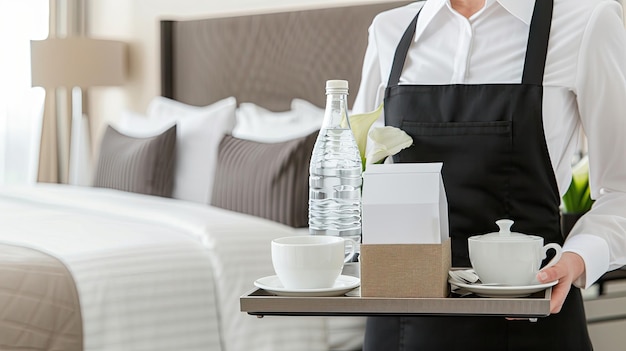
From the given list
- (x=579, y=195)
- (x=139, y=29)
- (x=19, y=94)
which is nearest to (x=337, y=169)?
(x=579, y=195)

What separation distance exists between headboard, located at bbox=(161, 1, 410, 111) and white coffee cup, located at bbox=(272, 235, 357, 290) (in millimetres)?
2328

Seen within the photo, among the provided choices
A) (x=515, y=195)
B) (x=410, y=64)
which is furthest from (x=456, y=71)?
(x=515, y=195)

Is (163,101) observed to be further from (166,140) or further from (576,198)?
(576,198)

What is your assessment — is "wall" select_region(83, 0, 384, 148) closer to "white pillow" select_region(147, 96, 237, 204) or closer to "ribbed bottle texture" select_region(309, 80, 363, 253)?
"white pillow" select_region(147, 96, 237, 204)

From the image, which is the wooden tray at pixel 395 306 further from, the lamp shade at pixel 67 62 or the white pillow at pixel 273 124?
the lamp shade at pixel 67 62

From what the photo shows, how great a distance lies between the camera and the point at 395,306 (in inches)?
47.3

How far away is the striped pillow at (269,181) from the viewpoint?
3.12 meters

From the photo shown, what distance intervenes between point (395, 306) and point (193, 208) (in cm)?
201

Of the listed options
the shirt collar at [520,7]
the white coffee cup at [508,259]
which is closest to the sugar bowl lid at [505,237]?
the white coffee cup at [508,259]

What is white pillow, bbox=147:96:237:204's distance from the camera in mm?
3725

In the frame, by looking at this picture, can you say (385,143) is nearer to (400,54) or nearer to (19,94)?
(400,54)

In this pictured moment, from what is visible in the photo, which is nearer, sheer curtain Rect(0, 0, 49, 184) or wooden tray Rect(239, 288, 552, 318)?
wooden tray Rect(239, 288, 552, 318)

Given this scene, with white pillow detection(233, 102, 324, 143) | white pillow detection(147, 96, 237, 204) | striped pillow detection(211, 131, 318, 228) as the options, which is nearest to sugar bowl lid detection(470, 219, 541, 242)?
striped pillow detection(211, 131, 318, 228)

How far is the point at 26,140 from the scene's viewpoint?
18.0 ft
